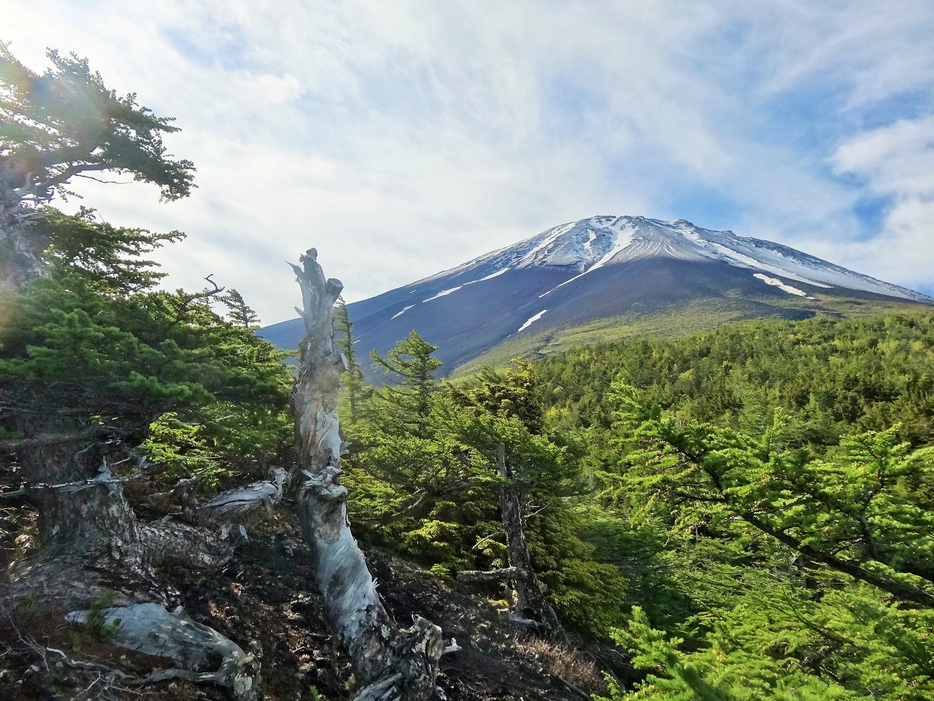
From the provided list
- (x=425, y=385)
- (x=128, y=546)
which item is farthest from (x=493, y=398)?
(x=128, y=546)

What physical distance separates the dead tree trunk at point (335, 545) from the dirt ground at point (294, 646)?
43 centimetres

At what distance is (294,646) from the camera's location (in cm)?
668

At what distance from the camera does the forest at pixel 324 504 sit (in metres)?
4.17

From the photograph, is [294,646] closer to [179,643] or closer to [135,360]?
[179,643]

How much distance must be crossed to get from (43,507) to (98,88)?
24.1ft

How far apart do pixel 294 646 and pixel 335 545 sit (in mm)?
1555

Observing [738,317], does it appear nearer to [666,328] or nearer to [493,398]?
[666,328]

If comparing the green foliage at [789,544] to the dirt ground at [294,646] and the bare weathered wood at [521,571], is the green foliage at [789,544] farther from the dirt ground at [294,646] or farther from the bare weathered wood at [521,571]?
the bare weathered wood at [521,571]

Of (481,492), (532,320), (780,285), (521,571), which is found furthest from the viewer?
(532,320)

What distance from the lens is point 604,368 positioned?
188 ft

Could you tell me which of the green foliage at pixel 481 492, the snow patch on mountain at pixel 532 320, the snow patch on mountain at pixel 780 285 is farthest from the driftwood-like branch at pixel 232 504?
the snow patch on mountain at pixel 780 285

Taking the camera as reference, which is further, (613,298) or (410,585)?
(613,298)

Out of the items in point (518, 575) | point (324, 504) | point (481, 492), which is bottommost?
point (518, 575)

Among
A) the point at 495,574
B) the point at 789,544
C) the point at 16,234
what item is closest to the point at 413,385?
the point at 495,574
